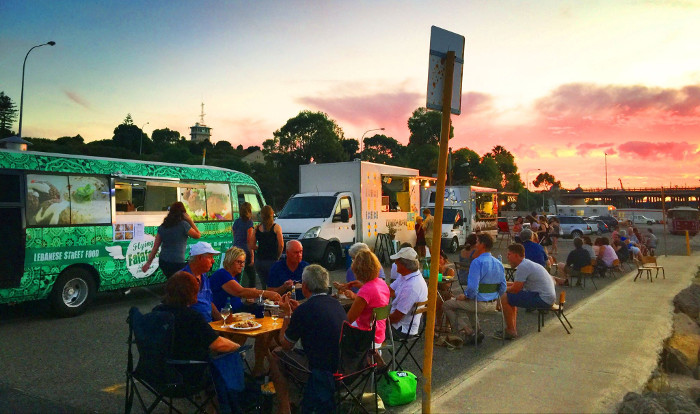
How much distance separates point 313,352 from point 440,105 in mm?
2100

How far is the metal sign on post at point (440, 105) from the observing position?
3545mm

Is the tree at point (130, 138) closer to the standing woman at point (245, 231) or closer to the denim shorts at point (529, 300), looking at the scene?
the standing woman at point (245, 231)

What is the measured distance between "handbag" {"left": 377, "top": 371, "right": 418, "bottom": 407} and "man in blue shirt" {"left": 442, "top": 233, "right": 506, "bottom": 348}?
2.16m

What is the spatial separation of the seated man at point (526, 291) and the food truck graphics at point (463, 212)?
33.5 ft

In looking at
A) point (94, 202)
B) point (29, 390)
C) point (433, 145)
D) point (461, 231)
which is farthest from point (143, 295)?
point (433, 145)

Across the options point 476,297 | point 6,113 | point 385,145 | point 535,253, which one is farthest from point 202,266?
point 385,145

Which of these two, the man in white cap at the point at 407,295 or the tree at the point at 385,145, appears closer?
the man in white cap at the point at 407,295

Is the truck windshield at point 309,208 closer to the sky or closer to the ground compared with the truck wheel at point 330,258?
closer to the sky

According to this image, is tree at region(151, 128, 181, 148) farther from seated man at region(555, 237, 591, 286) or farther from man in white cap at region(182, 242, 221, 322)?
man in white cap at region(182, 242, 221, 322)

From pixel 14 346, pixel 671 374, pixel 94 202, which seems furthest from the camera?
pixel 94 202

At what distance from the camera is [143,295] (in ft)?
35.7

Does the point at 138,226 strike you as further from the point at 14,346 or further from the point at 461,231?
the point at 461,231

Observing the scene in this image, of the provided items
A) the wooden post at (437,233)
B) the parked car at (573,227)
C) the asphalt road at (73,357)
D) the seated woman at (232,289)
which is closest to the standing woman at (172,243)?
the asphalt road at (73,357)

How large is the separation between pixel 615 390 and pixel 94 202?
27.5 ft
